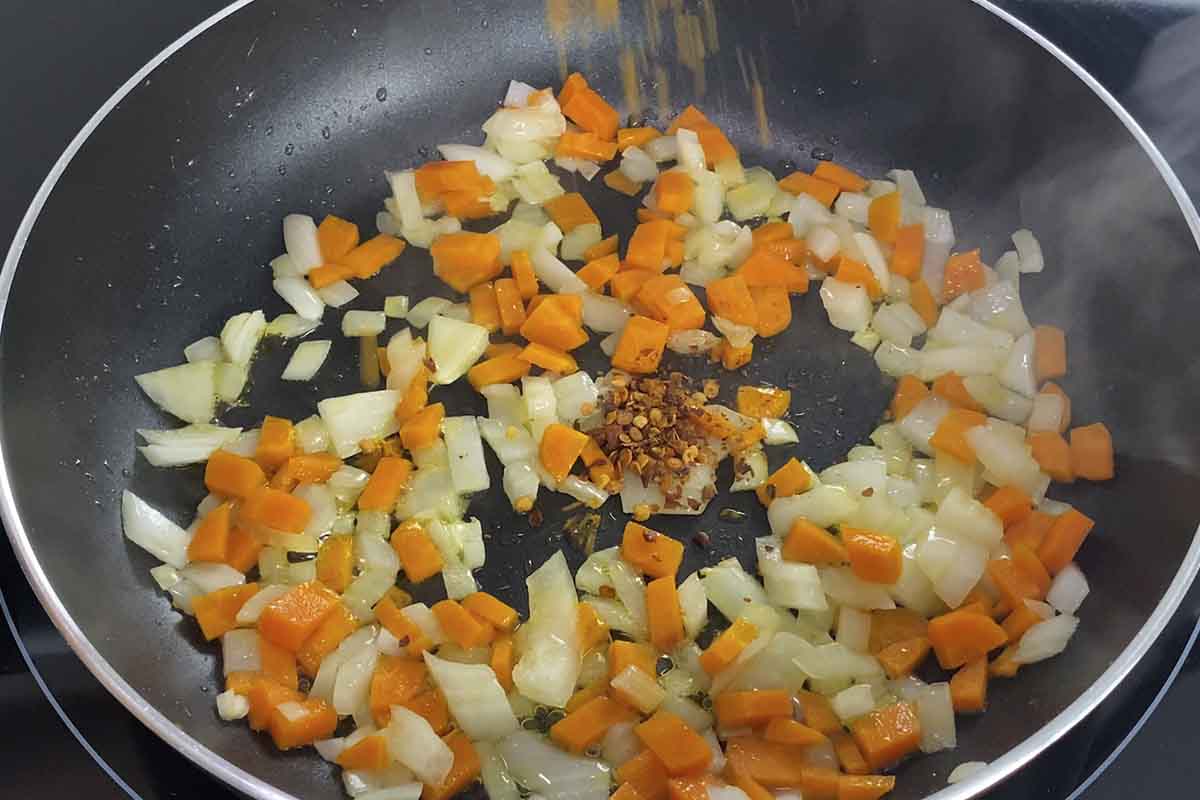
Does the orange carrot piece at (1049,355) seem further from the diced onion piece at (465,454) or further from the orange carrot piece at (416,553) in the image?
the orange carrot piece at (416,553)

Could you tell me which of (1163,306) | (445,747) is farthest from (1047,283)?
(445,747)

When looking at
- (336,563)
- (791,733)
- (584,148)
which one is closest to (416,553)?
(336,563)

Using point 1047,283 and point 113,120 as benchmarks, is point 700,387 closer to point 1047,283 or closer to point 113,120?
point 1047,283

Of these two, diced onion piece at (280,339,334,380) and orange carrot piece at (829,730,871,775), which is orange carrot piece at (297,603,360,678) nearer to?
diced onion piece at (280,339,334,380)

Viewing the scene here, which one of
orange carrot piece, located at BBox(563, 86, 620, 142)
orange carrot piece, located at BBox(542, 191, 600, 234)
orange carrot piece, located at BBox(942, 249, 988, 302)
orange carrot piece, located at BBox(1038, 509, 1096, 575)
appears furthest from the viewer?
orange carrot piece, located at BBox(563, 86, 620, 142)

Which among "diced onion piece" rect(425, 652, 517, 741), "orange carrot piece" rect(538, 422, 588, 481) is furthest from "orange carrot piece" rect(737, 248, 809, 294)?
"diced onion piece" rect(425, 652, 517, 741)
